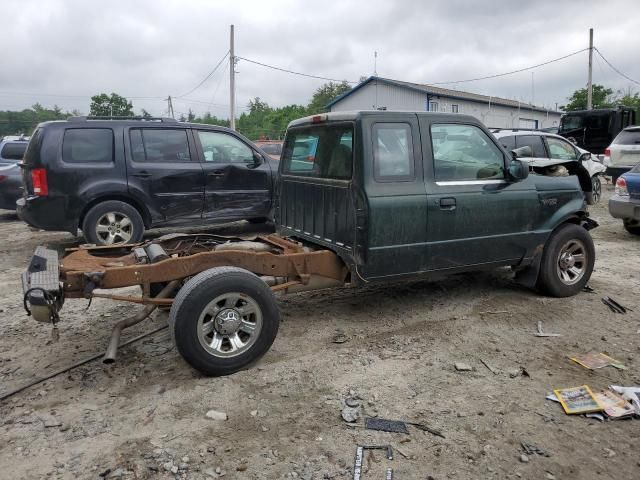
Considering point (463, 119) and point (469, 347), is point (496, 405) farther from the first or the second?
point (463, 119)

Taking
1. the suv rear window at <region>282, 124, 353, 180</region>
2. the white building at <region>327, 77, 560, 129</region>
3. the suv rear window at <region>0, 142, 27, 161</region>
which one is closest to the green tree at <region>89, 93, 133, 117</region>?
the white building at <region>327, 77, 560, 129</region>

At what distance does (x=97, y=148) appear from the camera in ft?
24.0

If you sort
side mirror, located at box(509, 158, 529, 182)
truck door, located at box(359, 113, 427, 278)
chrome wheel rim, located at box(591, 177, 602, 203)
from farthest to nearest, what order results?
chrome wheel rim, located at box(591, 177, 602, 203) → side mirror, located at box(509, 158, 529, 182) → truck door, located at box(359, 113, 427, 278)

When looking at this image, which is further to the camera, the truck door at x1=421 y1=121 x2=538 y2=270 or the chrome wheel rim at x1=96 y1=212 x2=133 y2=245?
the chrome wheel rim at x1=96 y1=212 x2=133 y2=245

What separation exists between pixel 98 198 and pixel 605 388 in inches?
248

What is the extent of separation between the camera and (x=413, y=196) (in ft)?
14.5

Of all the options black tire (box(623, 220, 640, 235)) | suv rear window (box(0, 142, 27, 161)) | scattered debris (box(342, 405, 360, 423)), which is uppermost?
suv rear window (box(0, 142, 27, 161))

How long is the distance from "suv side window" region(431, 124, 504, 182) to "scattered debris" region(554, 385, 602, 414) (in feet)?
6.37

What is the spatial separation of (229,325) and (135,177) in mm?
4394

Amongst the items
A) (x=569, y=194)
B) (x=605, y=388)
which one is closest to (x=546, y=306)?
(x=569, y=194)

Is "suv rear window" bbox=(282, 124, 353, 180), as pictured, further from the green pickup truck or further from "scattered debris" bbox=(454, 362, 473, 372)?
"scattered debris" bbox=(454, 362, 473, 372)

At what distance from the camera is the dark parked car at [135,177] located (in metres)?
7.05

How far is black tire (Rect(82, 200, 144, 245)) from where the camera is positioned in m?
7.12

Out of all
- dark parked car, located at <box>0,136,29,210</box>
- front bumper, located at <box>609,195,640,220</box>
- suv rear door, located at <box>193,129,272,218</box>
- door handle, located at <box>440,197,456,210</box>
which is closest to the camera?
door handle, located at <box>440,197,456,210</box>
